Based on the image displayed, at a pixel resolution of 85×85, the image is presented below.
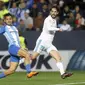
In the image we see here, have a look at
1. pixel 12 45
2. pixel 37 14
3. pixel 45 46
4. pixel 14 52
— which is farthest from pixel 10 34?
pixel 37 14

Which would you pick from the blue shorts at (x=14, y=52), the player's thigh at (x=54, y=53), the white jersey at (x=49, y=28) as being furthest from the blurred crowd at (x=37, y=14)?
the blue shorts at (x=14, y=52)

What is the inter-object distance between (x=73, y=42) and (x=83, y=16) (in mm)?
2238

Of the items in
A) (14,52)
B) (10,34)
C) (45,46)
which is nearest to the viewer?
(14,52)

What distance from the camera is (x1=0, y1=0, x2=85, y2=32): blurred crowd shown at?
18953mm

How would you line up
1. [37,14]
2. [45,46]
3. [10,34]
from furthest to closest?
[37,14]
[45,46]
[10,34]

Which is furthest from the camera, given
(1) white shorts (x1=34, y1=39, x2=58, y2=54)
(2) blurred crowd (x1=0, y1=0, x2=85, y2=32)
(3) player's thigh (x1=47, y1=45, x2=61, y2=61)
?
(2) blurred crowd (x1=0, y1=0, x2=85, y2=32)

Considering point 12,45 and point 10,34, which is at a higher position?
point 10,34

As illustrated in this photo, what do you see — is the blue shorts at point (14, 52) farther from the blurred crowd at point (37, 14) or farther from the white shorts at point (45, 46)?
the blurred crowd at point (37, 14)

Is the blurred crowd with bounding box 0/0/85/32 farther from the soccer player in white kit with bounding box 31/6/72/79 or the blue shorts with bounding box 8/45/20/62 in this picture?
the blue shorts with bounding box 8/45/20/62

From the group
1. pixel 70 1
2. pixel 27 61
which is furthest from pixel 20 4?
pixel 27 61

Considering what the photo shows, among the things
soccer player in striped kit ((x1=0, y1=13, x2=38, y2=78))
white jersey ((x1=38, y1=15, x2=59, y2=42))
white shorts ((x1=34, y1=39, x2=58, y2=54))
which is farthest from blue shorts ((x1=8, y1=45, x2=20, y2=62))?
white shorts ((x1=34, y1=39, x2=58, y2=54))

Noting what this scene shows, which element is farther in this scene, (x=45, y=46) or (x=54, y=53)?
(x=45, y=46)

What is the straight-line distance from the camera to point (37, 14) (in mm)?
19953

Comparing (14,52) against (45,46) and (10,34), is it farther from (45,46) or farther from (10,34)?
(45,46)
